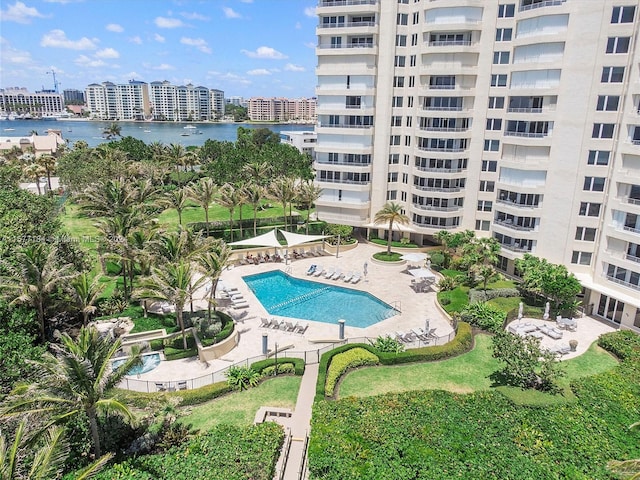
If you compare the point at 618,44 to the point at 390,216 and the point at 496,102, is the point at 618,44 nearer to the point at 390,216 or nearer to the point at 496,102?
the point at 496,102

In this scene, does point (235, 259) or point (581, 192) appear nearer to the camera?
point (581, 192)

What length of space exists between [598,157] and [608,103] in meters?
4.43

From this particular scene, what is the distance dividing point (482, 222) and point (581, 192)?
13641 mm

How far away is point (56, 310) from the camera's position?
1329 inches

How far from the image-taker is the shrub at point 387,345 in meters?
32.3

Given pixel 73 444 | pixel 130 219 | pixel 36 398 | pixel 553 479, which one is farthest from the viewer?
pixel 130 219

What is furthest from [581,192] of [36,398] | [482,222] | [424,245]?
[36,398]

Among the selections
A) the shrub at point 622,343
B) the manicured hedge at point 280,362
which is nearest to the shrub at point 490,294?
the shrub at point 622,343

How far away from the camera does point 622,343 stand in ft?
A: 108

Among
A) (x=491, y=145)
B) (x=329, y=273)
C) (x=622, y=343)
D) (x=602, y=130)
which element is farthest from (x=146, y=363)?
(x=491, y=145)

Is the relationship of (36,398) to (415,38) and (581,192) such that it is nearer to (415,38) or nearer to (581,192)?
(581,192)

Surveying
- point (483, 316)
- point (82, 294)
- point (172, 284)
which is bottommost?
point (483, 316)

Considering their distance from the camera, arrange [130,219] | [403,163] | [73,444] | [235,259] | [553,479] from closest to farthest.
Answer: [553,479] < [73,444] < [130,219] < [235,259] < [403,163]

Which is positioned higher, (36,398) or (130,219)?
(130,219)
